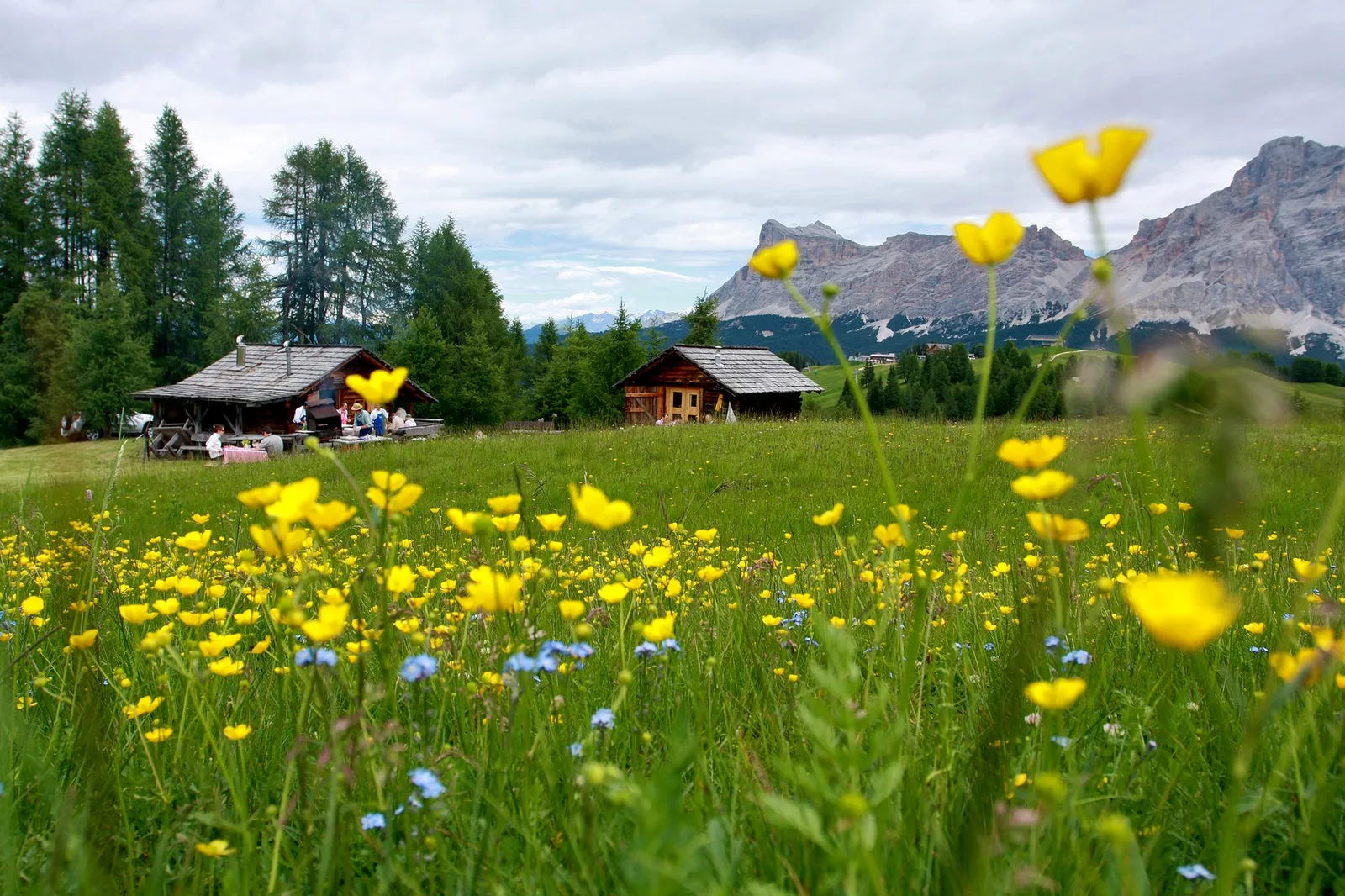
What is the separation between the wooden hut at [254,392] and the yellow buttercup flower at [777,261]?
2669cm

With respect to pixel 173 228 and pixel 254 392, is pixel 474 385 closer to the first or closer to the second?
pixel 254 392

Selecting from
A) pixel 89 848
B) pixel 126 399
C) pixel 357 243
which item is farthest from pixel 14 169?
pixel 89 848

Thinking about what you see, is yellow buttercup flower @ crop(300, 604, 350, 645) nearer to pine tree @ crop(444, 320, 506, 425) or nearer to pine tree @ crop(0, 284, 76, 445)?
pine tree @ crop(444, 320, 506, 425)

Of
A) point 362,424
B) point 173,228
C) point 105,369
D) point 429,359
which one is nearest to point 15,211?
point 173,228

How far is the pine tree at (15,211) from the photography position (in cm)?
3844

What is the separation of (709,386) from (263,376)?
49.6ft

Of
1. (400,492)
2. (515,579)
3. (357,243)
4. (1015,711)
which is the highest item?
(357,243)

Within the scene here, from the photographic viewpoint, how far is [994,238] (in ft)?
2.85

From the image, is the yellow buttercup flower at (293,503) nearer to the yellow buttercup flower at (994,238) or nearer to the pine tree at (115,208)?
the yellow buttercup flower at (994,238)

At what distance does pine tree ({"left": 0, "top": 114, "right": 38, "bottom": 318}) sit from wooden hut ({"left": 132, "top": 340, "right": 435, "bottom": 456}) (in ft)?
58.6

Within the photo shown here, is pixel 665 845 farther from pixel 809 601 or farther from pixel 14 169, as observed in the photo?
pixel 14 169

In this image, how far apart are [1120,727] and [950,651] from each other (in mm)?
685

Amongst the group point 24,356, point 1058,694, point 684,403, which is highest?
point 24,356

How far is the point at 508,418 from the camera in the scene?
41.9m
